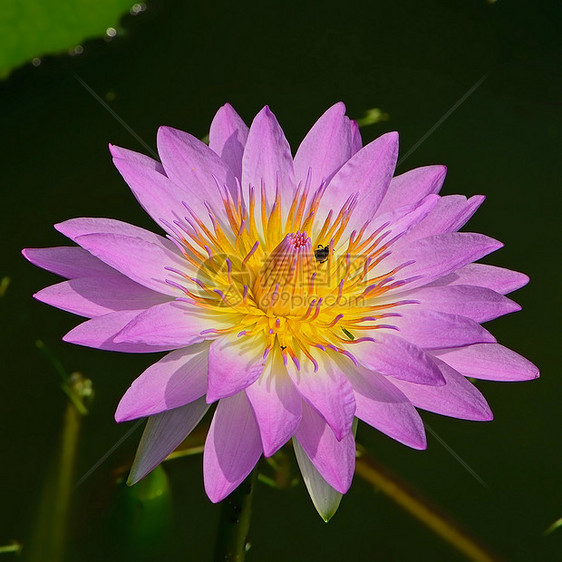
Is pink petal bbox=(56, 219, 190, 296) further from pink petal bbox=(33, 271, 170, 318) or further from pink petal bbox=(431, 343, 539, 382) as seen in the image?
pink petal bbox=(431, 343, 539, 382)

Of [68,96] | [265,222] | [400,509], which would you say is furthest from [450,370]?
[68,96]

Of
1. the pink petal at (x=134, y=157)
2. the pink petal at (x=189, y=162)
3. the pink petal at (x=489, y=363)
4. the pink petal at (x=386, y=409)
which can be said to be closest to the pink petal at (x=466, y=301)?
the pink petal at (x=489, y=363)

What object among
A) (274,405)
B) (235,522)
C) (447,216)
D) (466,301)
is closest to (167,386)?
(274,405)

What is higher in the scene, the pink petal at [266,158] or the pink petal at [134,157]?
the pink petal at [134,157]

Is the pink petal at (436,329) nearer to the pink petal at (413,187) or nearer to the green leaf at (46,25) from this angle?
the pink petal at (413,187)

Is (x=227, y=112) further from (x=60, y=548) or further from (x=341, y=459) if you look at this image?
(x=60, y=548)

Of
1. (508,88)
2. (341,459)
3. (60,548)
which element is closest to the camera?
(341,459)
